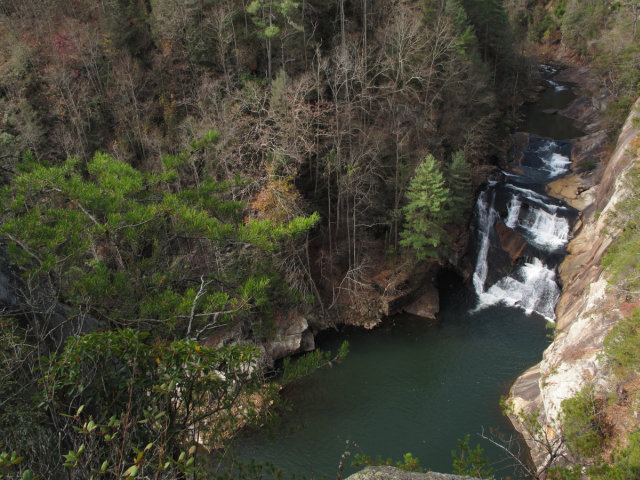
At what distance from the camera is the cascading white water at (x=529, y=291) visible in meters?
20.5

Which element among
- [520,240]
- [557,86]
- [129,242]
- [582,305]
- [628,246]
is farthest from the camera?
[557,86]

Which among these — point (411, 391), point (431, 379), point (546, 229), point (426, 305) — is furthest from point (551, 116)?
point (411, 391)

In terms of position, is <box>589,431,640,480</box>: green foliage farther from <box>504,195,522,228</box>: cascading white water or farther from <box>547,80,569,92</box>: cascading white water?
<box>547,80,569,92</box>: cascading white water

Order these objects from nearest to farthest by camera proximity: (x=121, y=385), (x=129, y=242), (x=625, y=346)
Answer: (x=121, y=385) < (x=129, y=242) < (x=625, y=346)

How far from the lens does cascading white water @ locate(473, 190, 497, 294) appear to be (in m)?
23.1

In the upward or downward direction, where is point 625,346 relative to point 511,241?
upward

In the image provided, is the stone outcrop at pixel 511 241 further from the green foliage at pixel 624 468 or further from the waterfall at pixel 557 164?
the green foliage at pixel 624 468

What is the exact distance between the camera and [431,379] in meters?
17.9

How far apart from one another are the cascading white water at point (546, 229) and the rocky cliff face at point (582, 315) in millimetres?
608

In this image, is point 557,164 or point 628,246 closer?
point 628,246

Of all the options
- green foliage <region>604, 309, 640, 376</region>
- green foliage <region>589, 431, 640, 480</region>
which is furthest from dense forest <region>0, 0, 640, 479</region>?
green foliage <region>604, 309, 640, 376</region>

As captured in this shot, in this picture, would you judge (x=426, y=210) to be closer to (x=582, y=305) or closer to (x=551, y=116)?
(x=582, y=305)

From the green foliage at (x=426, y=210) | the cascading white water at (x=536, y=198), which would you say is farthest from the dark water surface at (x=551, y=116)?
the green foliage at (x=426, y=210)

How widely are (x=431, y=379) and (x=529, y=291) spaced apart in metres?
7.29
